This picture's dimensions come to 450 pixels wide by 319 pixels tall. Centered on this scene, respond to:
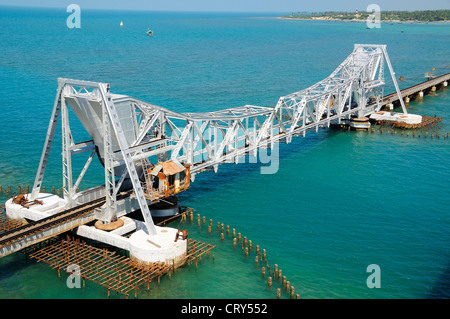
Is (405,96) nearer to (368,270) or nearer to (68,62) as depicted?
(368,270)

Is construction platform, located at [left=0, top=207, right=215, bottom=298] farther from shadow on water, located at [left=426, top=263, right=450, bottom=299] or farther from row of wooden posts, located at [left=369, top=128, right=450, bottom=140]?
row of wooden posts, located at [left=369, top=128, right=450, bottom=140]

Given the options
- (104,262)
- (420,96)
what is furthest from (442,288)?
(420,96)

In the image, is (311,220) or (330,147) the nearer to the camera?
(311,220)

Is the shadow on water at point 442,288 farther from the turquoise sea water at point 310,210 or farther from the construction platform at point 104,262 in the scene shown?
the construction platform at point 104,262

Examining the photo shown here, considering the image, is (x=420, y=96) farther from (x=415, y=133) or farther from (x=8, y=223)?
(x=8, y=223)
